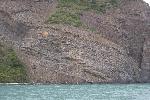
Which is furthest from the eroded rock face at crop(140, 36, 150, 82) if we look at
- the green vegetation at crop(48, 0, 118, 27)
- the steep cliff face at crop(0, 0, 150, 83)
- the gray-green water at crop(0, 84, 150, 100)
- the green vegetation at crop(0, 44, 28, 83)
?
the gray-green water at crop(0, 84, 150, 100)

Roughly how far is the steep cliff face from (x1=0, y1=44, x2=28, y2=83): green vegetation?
1962mm

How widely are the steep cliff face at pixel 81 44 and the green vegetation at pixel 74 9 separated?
1.97 metres

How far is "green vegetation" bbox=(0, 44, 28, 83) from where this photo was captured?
129 m

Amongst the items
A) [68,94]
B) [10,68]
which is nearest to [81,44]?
[10,68]

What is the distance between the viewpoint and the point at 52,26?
142 metres

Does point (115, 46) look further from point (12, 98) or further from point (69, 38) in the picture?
point (12, 98)

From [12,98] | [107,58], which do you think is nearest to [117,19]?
[107,58]

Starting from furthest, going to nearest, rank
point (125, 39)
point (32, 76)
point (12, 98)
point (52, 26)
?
point (125, 39) < point (52, 26) < point (32, 76) < point (12, 98)

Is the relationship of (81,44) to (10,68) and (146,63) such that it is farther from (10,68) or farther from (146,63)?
(146,63)

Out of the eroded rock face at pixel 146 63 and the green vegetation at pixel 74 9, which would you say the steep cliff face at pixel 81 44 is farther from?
the green vegetation at pixel 74 9

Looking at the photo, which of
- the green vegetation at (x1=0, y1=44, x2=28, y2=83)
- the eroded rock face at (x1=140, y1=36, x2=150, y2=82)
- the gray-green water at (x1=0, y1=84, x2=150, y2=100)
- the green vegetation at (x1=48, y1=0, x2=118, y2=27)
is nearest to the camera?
the gray-green water at (x1=0, y1=84, x2=150, y2=100)

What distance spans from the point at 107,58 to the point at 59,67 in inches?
552

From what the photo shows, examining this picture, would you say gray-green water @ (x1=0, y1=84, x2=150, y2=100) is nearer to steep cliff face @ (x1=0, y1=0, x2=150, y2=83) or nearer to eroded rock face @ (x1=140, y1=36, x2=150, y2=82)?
steep cliff face @ (x1=0, y1=0, x2=150, y2=83)

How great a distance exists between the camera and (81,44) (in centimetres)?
13788
